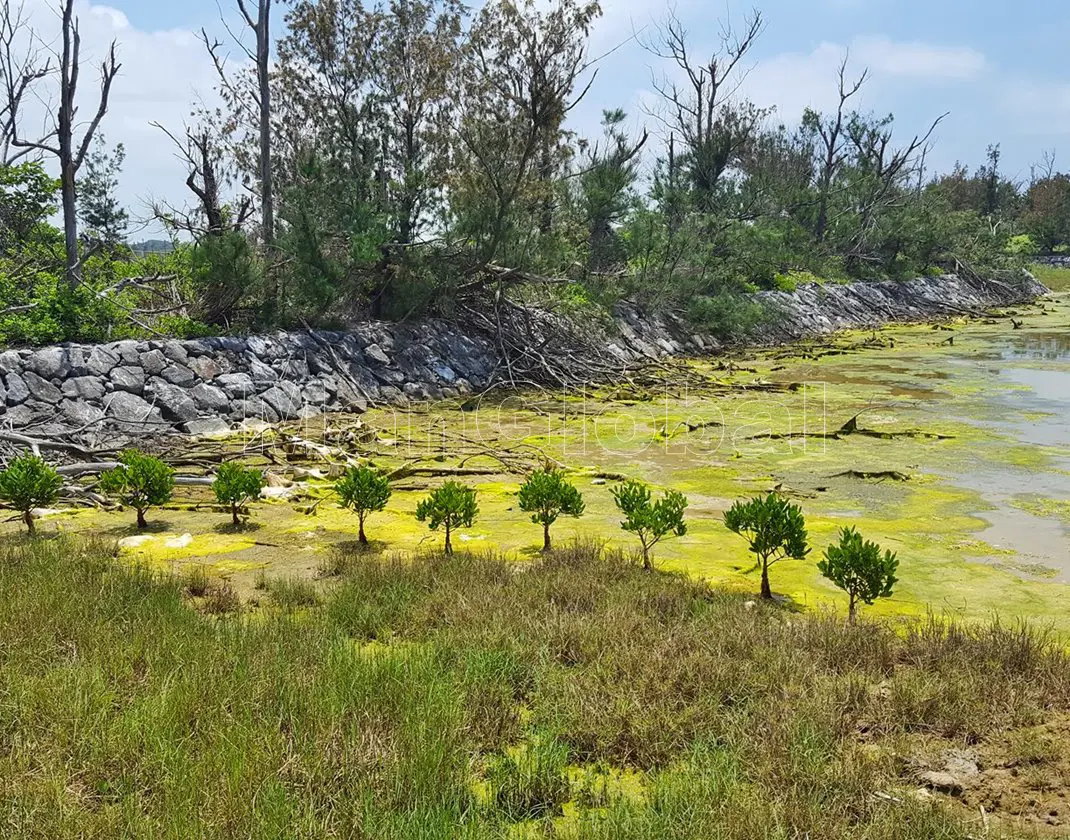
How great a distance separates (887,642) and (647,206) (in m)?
18.9

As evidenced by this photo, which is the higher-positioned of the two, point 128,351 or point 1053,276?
point 1053,276

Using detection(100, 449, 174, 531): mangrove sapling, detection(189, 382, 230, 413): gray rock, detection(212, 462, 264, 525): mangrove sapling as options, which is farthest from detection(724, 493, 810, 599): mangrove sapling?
detection(189, 382, 230, 413): gray rock

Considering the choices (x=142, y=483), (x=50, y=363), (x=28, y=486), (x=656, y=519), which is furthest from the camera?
(x=50, y=363)

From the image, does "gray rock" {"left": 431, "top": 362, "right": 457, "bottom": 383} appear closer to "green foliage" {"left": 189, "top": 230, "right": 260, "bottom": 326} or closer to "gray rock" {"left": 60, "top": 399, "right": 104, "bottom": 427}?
"green foliage" {"left": 189, "top": 230, "right": 260, "bottom": 326}

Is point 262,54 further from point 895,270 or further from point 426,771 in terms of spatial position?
point 895,270

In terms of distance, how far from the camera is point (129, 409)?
10633mm

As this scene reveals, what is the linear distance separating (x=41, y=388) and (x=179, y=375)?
75.9 inches

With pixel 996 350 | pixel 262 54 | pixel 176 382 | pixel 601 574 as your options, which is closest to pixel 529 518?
pixel 601 574

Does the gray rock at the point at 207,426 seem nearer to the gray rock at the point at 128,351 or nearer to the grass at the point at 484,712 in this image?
the gray rock at the point at 128,351

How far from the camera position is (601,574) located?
559 centimetres

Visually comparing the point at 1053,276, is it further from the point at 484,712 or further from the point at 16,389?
the point at 484,712

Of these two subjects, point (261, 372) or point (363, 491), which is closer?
point (363, 491)

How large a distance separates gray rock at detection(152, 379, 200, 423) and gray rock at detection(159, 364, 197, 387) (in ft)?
0.35

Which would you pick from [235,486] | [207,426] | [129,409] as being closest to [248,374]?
[207,426]
